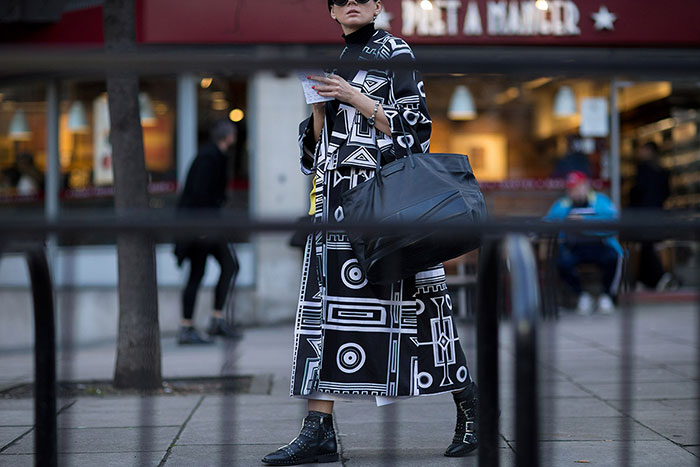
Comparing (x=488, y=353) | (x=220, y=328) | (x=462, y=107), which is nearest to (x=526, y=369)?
(x=488, y=353)

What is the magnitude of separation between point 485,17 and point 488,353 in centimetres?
826

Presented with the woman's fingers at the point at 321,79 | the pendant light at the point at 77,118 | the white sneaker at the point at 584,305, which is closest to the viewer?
the woman's fingers at the point at 321,79

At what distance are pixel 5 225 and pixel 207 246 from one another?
19.4 ft

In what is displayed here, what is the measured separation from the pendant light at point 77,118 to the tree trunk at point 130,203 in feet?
16.6

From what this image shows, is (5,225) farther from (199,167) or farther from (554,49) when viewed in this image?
(554,49)

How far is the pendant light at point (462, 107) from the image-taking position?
10.8 meters

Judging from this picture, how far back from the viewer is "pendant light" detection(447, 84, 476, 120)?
10.8 m

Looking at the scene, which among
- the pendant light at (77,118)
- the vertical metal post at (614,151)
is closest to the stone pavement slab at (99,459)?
the pendant light at (77,118)

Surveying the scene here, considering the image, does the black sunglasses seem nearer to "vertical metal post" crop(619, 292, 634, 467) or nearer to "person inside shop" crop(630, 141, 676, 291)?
"vertical metal post" crop(619, 292, 634, 467)

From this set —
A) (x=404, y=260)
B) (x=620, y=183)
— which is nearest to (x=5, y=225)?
(x=404, y=260)

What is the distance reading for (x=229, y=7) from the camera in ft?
32.5

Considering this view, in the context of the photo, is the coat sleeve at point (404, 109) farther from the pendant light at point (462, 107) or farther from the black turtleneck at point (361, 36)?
the pendant light at point (462, 107)

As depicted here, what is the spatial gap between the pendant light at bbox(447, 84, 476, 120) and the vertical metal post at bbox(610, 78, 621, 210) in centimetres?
165

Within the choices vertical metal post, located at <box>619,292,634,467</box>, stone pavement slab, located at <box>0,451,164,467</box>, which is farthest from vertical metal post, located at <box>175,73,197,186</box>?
vertical metal post, located at <box>619,292,634,467</box>
